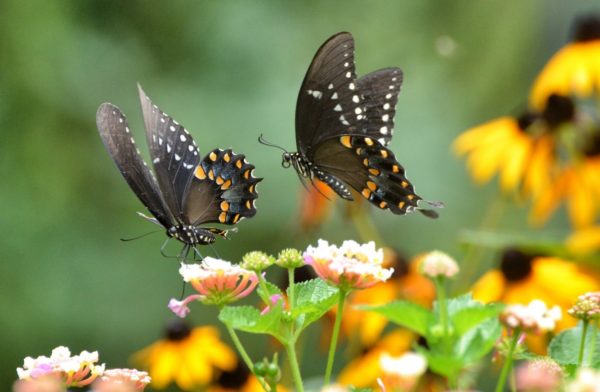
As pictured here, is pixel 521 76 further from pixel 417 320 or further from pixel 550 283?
pixel 417 320

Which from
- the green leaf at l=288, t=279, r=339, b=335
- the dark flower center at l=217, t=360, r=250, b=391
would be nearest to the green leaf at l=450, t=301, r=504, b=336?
the green leaf at l=288, t=279, r=339, b=335

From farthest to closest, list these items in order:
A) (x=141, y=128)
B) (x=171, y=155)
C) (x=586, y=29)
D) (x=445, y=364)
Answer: (x=141, y=128) → (x=586, y=29) → (x=171, y=155) → (x=445, y=364)

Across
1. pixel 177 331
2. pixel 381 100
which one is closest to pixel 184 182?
pixel 381 100

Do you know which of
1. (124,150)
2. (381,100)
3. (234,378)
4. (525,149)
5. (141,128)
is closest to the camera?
(124,150)

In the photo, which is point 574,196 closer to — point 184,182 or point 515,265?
point 515,265

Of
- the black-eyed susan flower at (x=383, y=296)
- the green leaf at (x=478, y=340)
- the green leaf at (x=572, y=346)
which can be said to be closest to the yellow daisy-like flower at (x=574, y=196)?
the black-eyed susan flower at (x=383, y=296)

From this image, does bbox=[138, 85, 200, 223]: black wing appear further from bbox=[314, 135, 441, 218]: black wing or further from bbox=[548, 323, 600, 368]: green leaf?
bbox=[548, 323, 600, 368]: green leaf

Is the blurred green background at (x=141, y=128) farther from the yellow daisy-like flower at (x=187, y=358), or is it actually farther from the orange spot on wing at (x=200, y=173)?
the orange spot on wing at (x=200, y=173)
